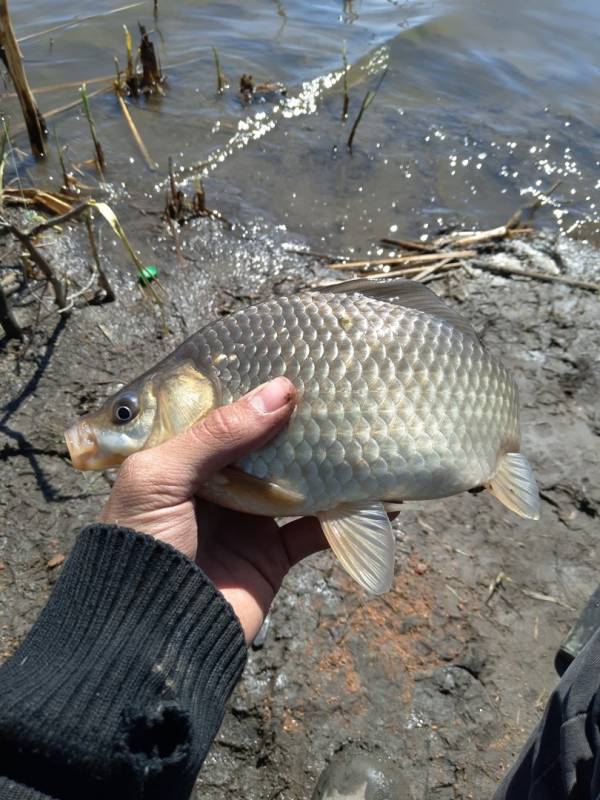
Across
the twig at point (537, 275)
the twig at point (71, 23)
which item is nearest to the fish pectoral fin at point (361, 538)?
the twig at point (537, 275)

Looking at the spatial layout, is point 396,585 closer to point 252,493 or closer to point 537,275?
point 252,493

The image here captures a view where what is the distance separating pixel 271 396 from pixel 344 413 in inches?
8.7

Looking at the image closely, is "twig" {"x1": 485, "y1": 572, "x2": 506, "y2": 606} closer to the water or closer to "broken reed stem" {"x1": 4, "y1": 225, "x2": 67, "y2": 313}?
"broken reed stem" {"x1": 4, "y1": 225, "x2": 67, "y2": 313}

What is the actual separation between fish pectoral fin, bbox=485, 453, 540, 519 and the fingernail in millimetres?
764

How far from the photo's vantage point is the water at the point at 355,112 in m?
6.02

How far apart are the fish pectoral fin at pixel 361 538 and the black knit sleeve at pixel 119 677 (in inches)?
15.3

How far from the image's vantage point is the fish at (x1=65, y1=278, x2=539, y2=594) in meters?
2.11

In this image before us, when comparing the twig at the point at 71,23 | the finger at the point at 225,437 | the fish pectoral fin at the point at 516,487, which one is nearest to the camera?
the finger at the point at 225,437

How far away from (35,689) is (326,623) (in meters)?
1.60

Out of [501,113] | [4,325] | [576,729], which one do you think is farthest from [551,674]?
[501,113]

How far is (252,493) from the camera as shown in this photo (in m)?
2.12

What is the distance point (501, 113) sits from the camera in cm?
777

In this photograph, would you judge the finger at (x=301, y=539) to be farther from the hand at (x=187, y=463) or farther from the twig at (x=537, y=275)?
the twig at (x=537, y=275)

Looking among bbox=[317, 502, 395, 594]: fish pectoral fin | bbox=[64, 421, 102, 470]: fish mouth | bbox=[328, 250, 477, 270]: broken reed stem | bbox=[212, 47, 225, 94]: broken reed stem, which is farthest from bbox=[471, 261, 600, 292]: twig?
bbox=[212, 47, 225, 94]: broken reed stem
